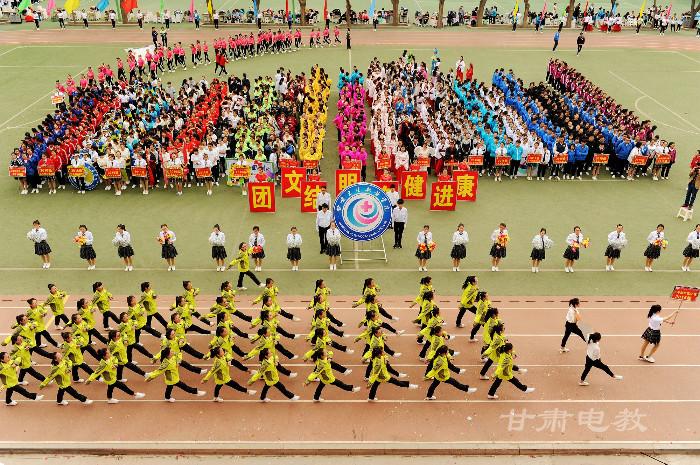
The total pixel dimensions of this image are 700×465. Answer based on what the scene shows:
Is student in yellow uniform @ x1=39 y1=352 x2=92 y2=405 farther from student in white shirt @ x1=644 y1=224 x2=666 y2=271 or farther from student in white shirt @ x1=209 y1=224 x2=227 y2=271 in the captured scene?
student in white shirt @ x1=644 y1=224 x2=666 y2=271

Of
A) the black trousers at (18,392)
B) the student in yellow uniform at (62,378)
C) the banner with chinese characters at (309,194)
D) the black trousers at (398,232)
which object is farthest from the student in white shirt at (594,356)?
the black trousers at (18,392)

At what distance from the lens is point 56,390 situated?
13328 millimetres

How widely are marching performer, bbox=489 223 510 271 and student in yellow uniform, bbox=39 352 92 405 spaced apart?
1123 cm

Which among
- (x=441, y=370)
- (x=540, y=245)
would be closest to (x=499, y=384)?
(x=441, y=370)

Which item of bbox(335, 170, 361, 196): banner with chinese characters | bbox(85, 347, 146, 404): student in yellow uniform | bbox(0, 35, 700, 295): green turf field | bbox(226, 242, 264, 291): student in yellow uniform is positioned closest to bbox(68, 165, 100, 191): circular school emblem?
bbox(0, 35, 700, 295): green turf field

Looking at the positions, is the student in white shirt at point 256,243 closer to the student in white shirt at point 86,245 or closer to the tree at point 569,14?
the student in white shirt at point 86,245

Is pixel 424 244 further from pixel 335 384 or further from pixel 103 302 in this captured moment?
pixel 103 302

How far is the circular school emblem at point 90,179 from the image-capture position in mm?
22453

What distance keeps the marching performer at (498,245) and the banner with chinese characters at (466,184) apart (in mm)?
4675

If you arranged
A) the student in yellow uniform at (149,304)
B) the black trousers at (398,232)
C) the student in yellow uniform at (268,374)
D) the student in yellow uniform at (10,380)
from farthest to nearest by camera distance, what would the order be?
the black trousers at (398,232), the student in yellow uniform at (149,304), the student in yellow uniform at (268,374), the student in yellow uniform at (10,380)

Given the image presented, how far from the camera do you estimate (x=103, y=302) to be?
14.7 meters

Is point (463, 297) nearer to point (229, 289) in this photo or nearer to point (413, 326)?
point (413, 326)

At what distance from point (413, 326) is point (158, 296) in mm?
7036

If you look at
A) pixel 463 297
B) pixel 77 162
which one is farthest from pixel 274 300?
pixel 77 162
